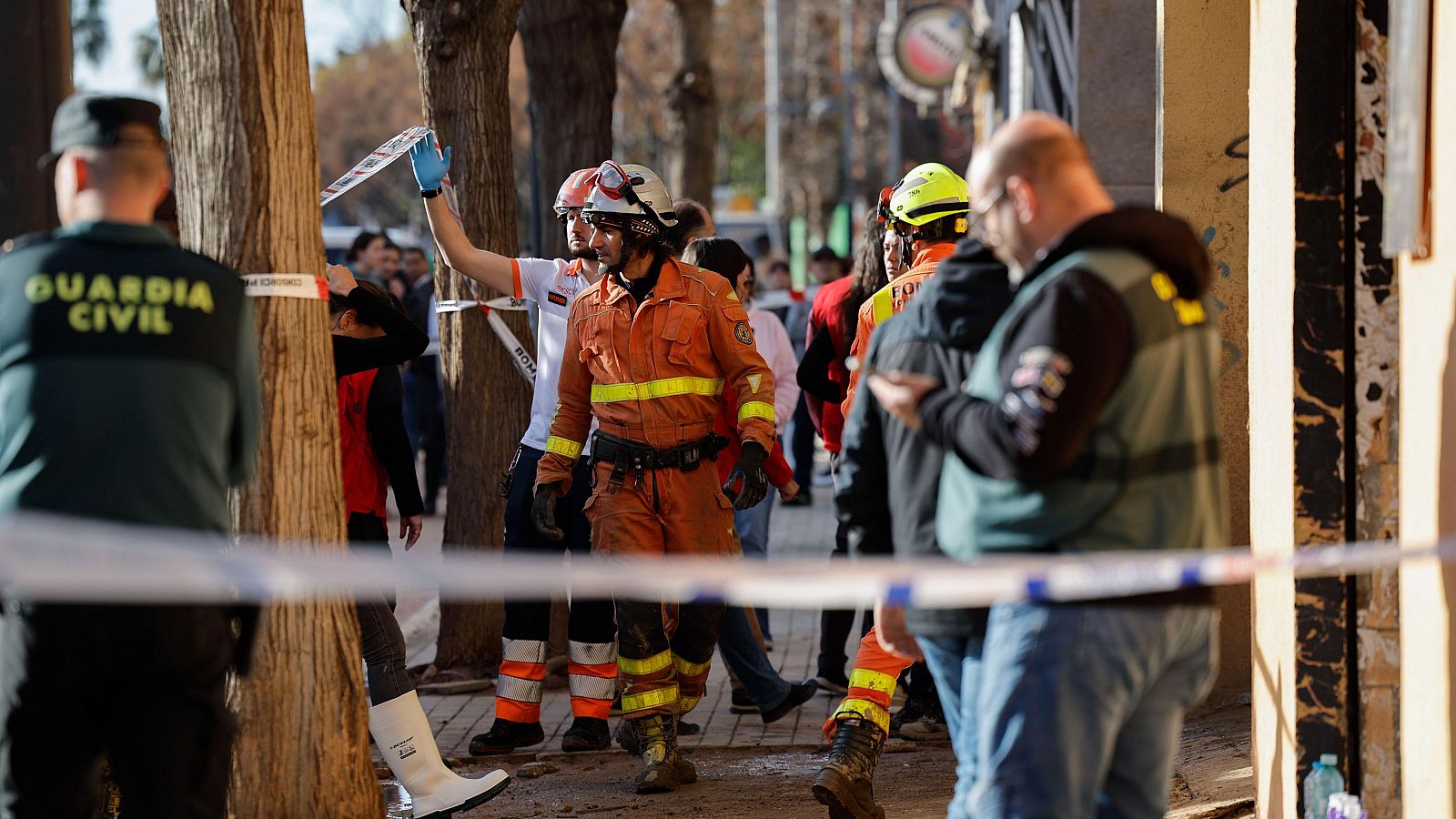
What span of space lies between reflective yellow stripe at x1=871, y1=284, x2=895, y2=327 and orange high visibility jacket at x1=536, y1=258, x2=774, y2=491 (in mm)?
439

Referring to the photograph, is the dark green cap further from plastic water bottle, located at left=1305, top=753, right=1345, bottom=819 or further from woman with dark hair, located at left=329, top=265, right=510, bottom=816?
plastic water bottle, located at left=1305, top=753, right=1345, bottom=819

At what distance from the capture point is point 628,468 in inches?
231

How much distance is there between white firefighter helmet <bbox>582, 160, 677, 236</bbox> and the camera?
19.5 feet

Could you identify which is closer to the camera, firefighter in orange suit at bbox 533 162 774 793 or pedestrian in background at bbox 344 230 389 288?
firefighter in orange suit at bbox 533 162 774 793

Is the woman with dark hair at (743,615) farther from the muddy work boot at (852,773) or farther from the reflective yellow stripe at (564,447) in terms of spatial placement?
the muddy work boot at (852,773)

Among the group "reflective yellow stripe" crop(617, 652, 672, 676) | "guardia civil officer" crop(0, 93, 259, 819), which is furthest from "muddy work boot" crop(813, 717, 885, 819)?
"guardia civil officer" crop(0, 93, 259, 819)

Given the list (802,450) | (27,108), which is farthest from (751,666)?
(802,450)

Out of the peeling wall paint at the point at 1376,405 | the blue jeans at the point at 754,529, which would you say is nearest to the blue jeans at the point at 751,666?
the blue jeans at the point at 754,529

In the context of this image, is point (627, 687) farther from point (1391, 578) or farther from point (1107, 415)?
point (1107, 415)

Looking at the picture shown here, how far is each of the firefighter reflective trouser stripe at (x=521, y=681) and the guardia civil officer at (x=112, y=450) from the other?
9.79ft

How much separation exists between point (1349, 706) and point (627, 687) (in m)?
2.49

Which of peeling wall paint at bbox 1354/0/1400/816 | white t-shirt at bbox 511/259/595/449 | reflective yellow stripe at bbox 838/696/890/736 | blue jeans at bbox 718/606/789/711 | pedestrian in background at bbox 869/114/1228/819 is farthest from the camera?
blue jeans at bbox 718/606/789/711

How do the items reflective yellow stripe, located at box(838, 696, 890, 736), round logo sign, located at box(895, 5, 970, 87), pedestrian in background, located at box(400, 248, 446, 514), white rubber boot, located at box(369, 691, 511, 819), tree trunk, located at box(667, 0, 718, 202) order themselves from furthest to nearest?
1. round logo sign, located at box(895, 5, 970, 87)
2. tree trunk, located at box(667, 0, 718, 202)
3. pedestrian in background, located at box(400, 248, 446, 514)
4. reflective yellow stripe, located at box(838, 696, 890, 736)
5. white rubber boot, located at box(369, 691, 511, 819)

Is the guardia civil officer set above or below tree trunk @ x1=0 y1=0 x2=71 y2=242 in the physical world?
below
